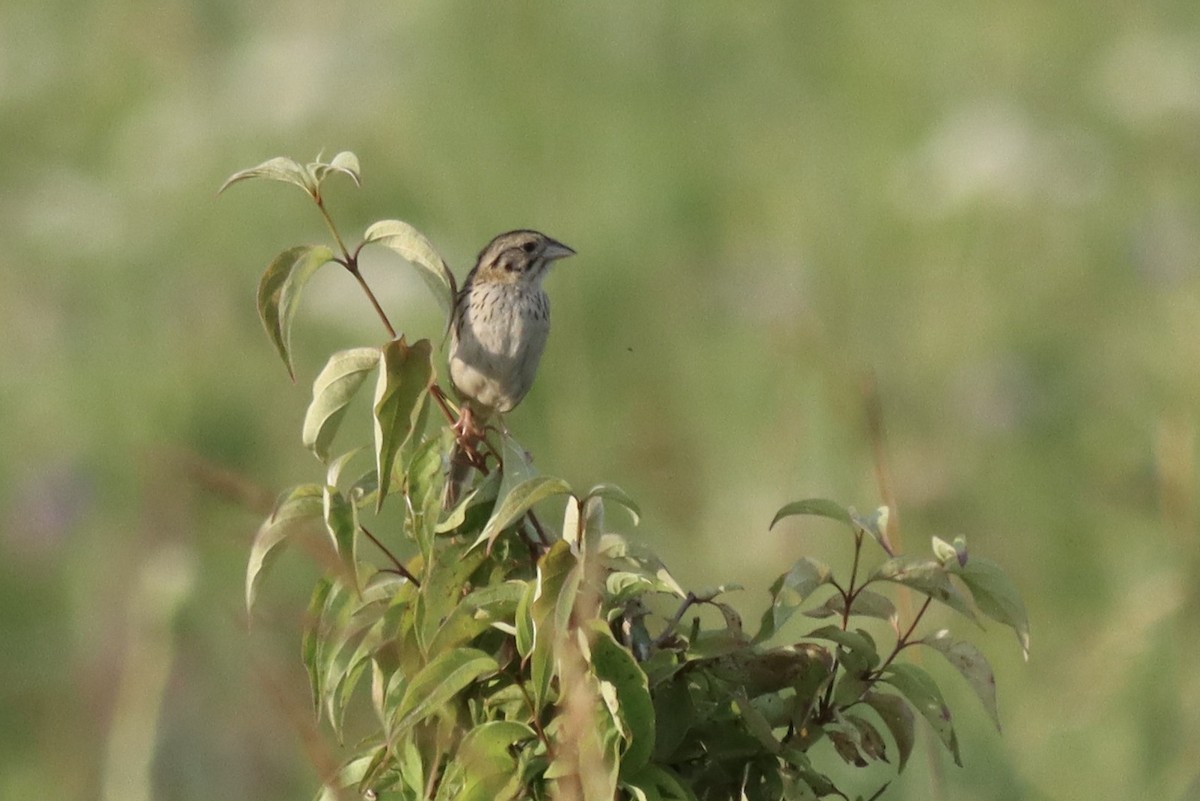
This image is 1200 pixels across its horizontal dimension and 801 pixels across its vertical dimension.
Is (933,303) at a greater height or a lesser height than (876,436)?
lesser

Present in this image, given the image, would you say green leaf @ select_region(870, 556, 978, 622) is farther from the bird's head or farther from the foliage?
the bird's head

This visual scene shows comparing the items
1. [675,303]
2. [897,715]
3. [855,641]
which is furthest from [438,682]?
[675,303]

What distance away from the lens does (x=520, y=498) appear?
234 centimetres

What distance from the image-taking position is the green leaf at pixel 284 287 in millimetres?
2465

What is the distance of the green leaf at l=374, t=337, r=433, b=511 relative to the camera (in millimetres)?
2416

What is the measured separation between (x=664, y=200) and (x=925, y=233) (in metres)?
1.35

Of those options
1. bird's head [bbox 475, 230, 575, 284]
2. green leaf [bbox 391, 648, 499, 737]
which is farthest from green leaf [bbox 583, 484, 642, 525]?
bird's head [bbox 475, 230, 575, 284]

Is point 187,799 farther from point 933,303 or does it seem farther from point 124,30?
point 124,30

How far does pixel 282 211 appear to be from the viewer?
10.3 metres

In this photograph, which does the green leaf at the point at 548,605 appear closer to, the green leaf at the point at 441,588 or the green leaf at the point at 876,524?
the green leaf at the point at 441,588

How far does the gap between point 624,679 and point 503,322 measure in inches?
88.6

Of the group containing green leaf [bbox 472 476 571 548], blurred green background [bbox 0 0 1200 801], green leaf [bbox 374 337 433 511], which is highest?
green leaf [bbox 374 337 433 511]

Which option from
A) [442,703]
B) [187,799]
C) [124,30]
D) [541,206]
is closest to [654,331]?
[541,206]

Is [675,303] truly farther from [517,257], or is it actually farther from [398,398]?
[398,398]
